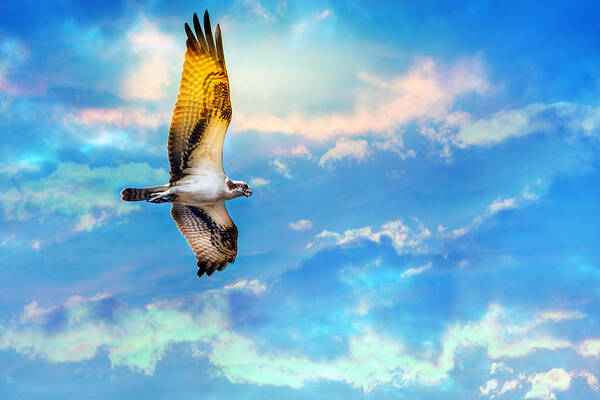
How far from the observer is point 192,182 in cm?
1697

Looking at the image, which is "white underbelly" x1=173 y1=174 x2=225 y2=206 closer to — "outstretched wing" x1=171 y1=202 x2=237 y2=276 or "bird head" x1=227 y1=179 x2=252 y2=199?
"bird head" x1=227 y1=179 x2=252 y2=199

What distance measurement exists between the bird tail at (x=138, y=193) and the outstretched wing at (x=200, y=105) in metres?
0.76

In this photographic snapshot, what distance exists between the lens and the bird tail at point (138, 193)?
16109 mm

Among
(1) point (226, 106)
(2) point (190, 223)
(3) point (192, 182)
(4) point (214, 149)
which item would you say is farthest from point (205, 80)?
(2) point (190, 223)

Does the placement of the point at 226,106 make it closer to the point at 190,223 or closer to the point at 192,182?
the point at 192,182

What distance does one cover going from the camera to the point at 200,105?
1588cm

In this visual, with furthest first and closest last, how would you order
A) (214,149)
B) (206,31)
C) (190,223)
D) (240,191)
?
(190,223) → (240,191) → (214,149) → (206,31)

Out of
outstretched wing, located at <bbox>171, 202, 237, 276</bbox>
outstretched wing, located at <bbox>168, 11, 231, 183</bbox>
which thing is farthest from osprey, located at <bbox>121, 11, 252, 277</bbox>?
outstretched wing, located at <bbox>171, 202, 237, 276</bbox>

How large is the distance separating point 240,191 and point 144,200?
2.87m

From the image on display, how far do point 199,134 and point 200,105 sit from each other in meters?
0.82

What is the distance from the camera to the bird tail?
634 inches

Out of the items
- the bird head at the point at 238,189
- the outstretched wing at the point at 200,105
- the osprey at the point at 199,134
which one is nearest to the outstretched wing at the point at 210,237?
the osprey at the point at 199,134

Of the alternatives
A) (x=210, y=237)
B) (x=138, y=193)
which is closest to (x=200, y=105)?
(x=138, y=193)

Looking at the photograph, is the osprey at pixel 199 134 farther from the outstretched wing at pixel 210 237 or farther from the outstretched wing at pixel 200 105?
the outstretched wing at pixel 210 237
